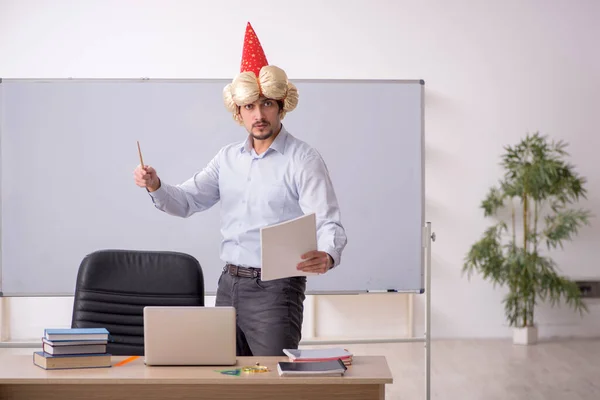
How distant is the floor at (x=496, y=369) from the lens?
483cm

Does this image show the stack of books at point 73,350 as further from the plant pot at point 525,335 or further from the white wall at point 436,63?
the plant pot at point 525,335

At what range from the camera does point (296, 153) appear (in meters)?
→ 2.98

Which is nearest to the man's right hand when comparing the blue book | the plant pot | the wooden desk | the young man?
the young man

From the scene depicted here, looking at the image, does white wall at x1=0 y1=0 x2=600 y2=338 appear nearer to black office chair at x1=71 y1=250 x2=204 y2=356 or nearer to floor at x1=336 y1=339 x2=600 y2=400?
floor at x1=336 y1=339 x2=600 y2=400

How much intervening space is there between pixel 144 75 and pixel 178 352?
4107mm

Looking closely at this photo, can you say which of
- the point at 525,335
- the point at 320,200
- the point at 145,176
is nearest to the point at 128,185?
the point at 145,176

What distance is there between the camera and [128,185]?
5.15 metres

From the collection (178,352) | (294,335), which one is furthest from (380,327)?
(178,352)

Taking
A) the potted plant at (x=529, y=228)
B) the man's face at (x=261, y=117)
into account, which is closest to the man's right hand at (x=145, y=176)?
the man's face at (x=261, y=117)

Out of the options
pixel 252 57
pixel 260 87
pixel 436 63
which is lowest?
pixel 260 87

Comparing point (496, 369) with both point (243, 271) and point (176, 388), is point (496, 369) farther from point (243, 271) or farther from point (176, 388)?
point (176, 388)

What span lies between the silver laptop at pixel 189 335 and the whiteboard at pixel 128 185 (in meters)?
2.73

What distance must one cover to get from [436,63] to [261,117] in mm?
3636

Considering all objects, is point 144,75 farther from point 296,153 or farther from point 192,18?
point 296,153
